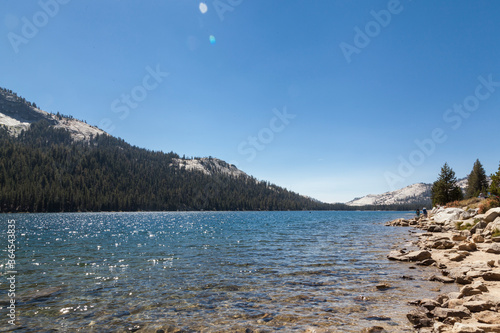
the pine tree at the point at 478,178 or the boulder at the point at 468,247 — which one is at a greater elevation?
the pine tree at the point at 478,178

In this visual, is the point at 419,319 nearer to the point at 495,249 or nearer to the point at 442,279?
the point at 442,279

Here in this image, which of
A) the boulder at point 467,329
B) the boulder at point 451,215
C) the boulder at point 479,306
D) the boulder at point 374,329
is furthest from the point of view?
the boulder at point 451,215

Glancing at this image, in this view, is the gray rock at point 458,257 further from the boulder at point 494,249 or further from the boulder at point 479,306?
the boulder at point 479,306

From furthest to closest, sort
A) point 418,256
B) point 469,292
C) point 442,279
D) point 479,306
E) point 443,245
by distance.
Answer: point 443,245 < point 418,256 < point 442,279 < point 469,292 < point 479,306

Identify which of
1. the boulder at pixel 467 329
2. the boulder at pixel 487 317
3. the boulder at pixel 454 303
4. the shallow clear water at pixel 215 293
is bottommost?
the shallow clear water at pixel 215 293

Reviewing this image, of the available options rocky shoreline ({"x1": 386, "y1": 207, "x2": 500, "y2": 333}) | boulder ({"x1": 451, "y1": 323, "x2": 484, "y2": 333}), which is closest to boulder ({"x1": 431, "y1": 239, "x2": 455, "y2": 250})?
rocky shoreline ({"x1": 386, "y1": 207, "x2": 500, "y2": 333})

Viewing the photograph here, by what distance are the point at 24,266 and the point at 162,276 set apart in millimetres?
11812

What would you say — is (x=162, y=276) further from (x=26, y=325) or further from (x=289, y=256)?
(x=289, y=256)

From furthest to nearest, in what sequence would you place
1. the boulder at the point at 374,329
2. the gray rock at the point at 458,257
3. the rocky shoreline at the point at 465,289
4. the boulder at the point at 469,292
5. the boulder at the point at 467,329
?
the gray rock at the point at 458,257, the boulder at the point at 469,292, the boulder at the point at 374,329, the rocky shoreline at the point at 465,289, the boulder at the point at 467,329

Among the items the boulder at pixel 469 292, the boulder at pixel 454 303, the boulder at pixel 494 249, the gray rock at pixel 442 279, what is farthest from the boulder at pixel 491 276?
the boulder at pixel 494 249

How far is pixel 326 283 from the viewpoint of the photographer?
15.0 metres

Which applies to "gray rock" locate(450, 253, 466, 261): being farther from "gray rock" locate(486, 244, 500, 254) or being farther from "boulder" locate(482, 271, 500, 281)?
"boulder" locate(482, 271, 500, 281)

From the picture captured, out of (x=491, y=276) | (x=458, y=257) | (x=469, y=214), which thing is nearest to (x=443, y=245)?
(x=458, y=257)

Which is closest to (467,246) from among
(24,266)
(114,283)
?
(114,283)
